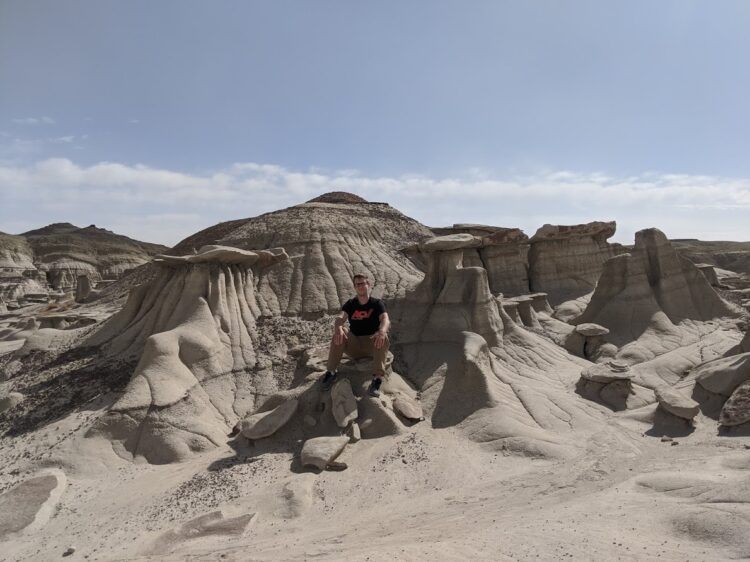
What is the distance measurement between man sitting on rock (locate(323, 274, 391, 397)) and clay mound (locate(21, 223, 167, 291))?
164ft

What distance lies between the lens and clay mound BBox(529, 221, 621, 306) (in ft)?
86.3

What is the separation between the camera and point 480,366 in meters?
11.4

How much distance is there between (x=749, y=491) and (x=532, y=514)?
288cm

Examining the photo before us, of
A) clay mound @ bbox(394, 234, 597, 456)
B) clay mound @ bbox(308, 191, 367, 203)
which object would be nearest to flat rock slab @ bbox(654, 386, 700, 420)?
clay mound @ bbox(394, 234, 597, 456)

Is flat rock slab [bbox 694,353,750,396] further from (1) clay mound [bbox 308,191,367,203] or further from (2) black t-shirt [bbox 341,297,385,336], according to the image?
(1) clay mound [bbox 308,191,367,203]

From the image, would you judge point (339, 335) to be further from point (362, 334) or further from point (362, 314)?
point (362, 334)

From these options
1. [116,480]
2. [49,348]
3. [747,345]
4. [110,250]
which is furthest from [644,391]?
[110,250]

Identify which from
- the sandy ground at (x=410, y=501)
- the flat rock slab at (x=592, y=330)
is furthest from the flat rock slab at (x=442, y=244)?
the sandy ground at (x=410, y=501)

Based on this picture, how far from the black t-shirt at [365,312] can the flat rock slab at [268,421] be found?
2.12m

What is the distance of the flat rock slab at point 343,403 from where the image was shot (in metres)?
9.75

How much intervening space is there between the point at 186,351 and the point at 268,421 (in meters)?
3.33

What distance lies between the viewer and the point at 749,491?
259 inches

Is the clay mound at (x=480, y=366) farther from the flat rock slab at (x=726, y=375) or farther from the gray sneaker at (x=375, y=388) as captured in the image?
the flat rock slab at (x=726, y=375)

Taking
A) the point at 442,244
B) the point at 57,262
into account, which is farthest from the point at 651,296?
the point at 57,262
